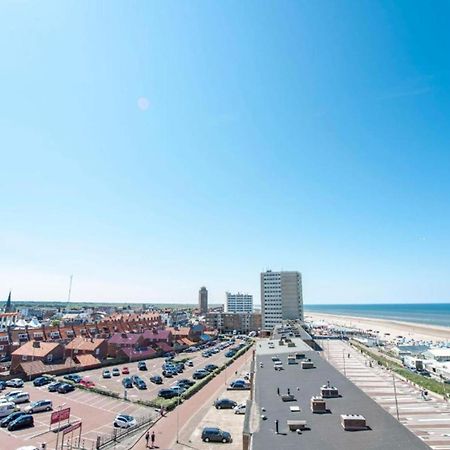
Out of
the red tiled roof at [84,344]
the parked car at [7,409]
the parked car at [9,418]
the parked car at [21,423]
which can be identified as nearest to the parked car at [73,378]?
the red tiled roof at [84,344]

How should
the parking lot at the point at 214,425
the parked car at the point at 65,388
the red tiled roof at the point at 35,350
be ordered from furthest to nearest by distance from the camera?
the red tiled roof at the point at 35,350, the parked car at the point at 65,388, the parking lot at the point at 214,425

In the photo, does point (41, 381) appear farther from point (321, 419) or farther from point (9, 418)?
point (321, 419)

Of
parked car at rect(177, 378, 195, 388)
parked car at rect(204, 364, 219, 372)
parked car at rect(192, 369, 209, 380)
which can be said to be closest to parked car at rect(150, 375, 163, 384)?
parked car at rect(177, 378, 195, 388)

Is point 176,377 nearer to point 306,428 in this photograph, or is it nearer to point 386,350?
point 306,428

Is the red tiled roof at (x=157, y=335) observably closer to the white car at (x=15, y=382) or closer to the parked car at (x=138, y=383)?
the parked car at (x=138, y=383)

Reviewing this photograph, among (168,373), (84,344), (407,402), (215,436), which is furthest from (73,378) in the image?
(407,402)

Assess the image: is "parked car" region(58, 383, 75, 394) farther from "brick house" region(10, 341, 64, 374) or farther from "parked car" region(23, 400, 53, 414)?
"brick house" region(10, 341, 64, 374)

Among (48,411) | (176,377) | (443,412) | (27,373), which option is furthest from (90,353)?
(443,412)
